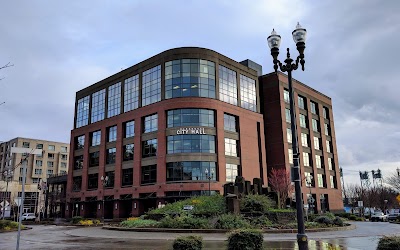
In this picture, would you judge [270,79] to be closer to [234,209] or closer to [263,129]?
[263,129]

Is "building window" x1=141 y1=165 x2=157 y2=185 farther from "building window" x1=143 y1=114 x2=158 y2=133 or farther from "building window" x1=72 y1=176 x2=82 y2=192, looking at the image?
"building window" x1=72 y1=176 x2=82 y2=192

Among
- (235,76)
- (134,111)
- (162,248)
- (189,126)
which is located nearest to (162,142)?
(189,126)

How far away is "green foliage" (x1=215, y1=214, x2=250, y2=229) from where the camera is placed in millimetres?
27672

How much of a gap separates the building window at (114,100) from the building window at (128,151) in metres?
7.86

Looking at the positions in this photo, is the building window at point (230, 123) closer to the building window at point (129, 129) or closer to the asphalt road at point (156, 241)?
the building window at point (129, 129)

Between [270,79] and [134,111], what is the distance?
28.4 m

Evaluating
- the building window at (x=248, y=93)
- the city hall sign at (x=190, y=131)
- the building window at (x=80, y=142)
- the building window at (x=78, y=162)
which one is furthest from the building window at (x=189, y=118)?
the building window at (x=78, y=162)

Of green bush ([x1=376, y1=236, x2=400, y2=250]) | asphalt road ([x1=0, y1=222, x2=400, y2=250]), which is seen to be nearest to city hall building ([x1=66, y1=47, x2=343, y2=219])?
asphalt road ([x1=0, y1=222, x2=400, y2=250])

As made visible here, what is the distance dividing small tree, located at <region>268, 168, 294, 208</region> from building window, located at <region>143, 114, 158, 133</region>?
2250cm

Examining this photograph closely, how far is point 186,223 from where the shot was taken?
2898 cm

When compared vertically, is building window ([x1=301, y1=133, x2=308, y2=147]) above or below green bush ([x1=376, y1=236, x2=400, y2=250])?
above

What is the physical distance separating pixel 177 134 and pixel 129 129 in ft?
45.5

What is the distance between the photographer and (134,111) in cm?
6344

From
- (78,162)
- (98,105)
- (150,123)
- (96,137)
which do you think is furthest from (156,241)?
(78,162)
